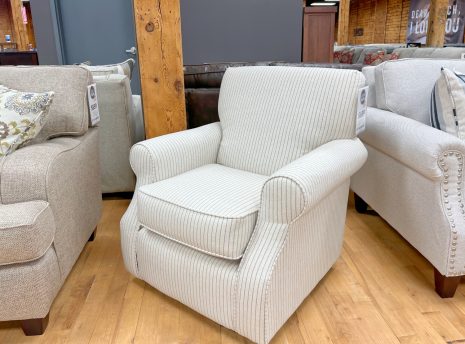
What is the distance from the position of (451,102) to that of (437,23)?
418cm

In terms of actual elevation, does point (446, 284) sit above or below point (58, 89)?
below

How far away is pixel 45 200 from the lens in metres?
1.37

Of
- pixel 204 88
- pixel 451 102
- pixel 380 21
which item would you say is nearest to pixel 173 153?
pixel 204 88

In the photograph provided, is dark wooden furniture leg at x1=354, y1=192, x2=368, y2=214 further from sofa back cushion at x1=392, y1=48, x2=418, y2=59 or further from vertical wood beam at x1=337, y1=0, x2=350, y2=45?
vertical wood beam at x1=337, y1=0, x2=350, y2=45

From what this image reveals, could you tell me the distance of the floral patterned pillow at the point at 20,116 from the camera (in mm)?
1509

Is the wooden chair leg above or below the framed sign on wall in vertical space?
below

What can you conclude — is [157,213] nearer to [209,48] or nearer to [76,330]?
[76,330]

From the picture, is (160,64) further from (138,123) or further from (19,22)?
(19,22)

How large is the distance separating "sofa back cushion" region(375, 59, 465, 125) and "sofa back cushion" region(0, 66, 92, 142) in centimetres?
152

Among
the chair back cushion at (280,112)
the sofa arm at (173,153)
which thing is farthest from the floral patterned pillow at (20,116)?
the chair back cushion at (280,112)

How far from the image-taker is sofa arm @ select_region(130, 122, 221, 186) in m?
1.60

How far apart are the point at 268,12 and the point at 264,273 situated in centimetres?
415

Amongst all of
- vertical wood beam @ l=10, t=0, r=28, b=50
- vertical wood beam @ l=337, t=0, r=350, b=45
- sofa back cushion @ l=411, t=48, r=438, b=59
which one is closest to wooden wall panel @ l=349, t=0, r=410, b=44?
vertical wood beam @ l=337, t=0, r=350, b=45

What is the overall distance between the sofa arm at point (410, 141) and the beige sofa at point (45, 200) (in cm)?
141
